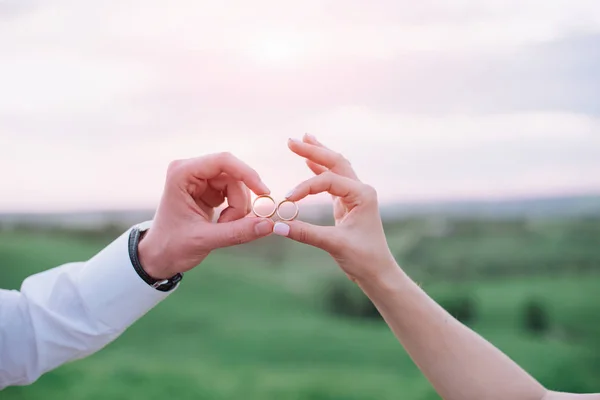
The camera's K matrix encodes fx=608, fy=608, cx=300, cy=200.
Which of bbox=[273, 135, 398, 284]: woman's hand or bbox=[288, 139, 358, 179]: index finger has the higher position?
bbox=[288, 139, 358, 179]: index finger

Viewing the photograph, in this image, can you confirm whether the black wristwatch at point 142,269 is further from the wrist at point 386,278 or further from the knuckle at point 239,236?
the wrist at point 386,278

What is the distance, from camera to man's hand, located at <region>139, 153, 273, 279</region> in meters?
1.18

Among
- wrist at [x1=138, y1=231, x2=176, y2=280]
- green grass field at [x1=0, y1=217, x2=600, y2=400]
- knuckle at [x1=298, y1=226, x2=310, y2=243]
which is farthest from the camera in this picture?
green grass field at [x1=0, y1=217, x2=600, y2=400]

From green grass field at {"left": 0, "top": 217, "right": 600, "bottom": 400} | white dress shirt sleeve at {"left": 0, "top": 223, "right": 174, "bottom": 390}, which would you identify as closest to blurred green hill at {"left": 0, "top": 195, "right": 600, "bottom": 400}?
green grass field at {"left": 0, "top": 217, "right": 600, "bottom": 400}

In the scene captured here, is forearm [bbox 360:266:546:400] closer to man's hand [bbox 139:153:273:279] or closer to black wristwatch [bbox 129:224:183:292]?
man's hand [bbox 139:153:273:279]

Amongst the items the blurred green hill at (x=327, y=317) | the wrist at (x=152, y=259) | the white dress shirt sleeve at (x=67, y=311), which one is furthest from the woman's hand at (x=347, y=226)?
the blurred green hill at (x=327, y=317)

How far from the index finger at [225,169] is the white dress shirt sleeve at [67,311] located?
0.32 m

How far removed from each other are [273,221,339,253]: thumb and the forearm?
13cm

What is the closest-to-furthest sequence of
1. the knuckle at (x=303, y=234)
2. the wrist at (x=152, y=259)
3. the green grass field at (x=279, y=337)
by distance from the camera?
the knuckle at (x=303, y=234) → the wrist at (x=152, y=259) → the green grass field at (x=279, y=337)

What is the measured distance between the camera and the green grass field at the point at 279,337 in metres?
3.52

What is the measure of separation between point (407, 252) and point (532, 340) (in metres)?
0.96

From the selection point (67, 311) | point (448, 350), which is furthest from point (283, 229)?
point (67, 311)

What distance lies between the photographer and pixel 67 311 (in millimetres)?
1378

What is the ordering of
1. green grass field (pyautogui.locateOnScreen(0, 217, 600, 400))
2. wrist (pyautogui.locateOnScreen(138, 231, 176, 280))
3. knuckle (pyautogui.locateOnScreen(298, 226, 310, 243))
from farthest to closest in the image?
green grass field (pyautogui.locateOnScreen(0, 217, 600, 400)), wrist (pyautogui.locateOnScreen(138, 231, 176, 280)), knuckle (pyautogui.locateOnScreen(298, 226, 310, 243))
